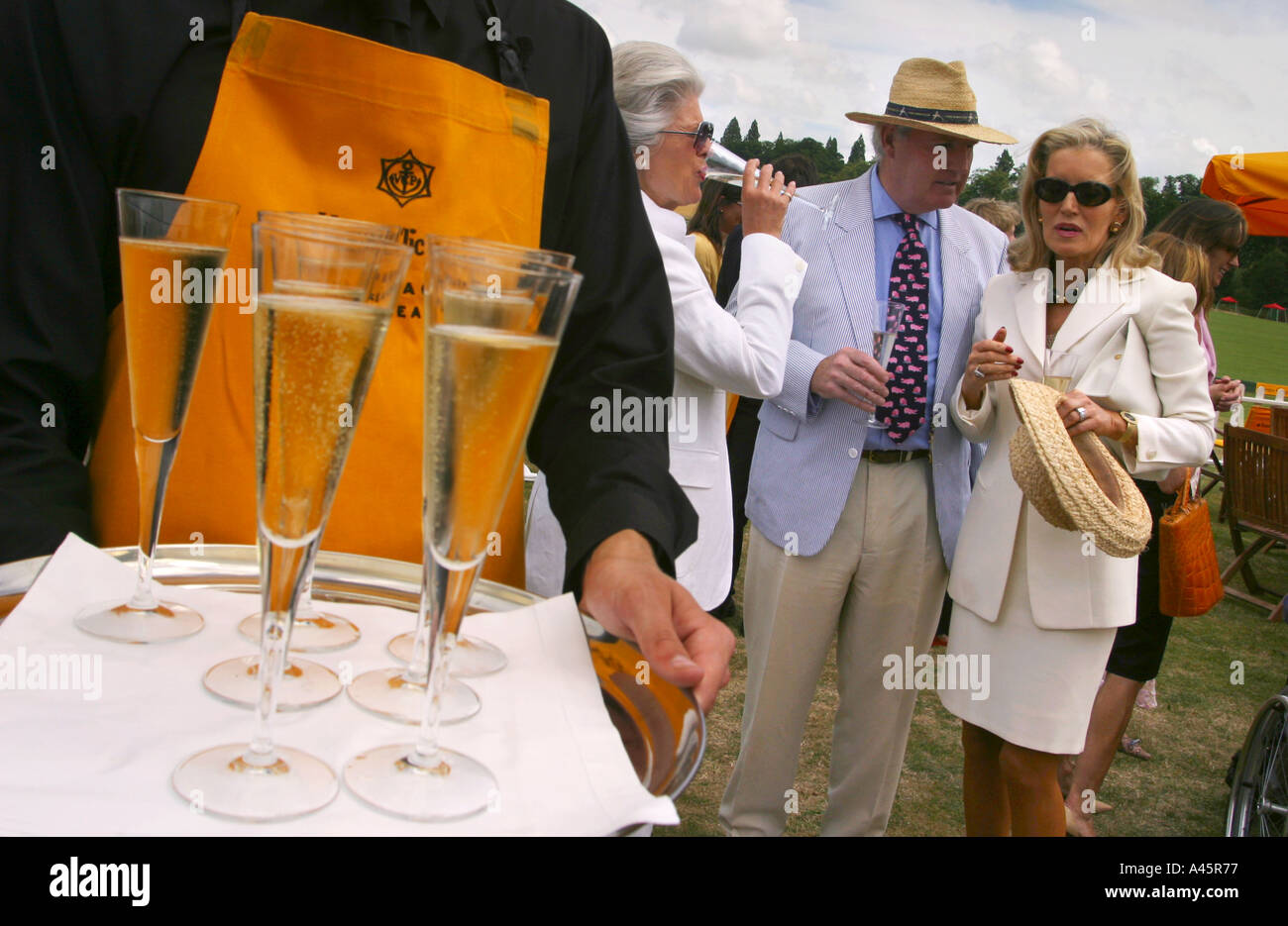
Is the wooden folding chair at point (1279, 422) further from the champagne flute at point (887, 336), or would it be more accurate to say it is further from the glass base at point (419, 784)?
the glass base at point (419, 784)

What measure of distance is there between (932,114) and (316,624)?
2.86m

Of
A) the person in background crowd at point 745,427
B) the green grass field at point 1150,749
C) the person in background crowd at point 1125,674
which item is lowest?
the green grass field at point 1150,749

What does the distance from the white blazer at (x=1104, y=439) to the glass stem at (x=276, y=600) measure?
243 centimetres

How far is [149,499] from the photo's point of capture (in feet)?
3.32

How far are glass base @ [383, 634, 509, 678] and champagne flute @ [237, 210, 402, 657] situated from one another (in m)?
0.05

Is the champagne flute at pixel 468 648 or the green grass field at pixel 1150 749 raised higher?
the champagne flute at pixel 468 648

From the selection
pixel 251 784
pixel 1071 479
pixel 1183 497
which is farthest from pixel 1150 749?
pixel 251 784

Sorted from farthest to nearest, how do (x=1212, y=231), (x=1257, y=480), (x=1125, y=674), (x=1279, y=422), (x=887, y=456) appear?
(x=1279, y=422) < (x=1257, y=480) < (x=1212, y=231) < (x=1125, y=674) < (x=887, y=456)

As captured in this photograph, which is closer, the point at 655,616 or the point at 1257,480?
the point at 655,616

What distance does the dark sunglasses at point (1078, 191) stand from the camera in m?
2.95

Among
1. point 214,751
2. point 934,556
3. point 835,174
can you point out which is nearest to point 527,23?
point 214,751

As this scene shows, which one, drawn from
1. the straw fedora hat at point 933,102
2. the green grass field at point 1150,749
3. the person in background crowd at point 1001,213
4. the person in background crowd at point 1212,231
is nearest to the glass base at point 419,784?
the green grass field at point 1150,749

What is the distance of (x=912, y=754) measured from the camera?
4445mm

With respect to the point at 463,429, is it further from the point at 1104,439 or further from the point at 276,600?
the point at 1104,439
